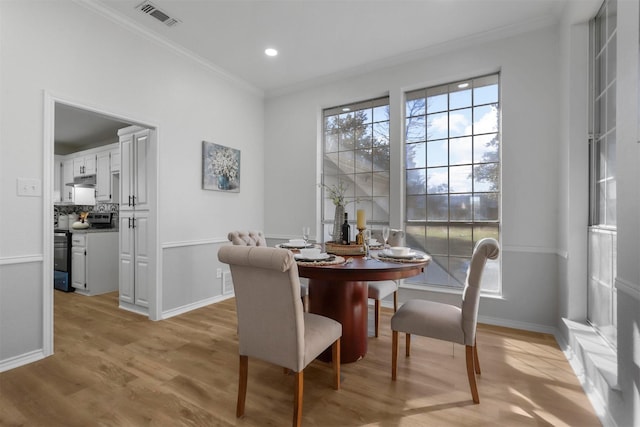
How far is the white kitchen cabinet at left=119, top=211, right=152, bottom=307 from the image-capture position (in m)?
A: 3.36

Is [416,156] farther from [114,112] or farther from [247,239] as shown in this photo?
[114,112]

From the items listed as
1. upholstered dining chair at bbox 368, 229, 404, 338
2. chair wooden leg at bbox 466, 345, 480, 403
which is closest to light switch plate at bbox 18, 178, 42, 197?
upholstered dining chair at bbox 368, 229, 404, 338

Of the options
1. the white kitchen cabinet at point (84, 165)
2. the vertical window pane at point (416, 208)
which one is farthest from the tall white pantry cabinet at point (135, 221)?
the vertical window pane at point (416, 208)

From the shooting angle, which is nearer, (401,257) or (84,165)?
(401,257)

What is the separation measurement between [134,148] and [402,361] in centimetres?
362

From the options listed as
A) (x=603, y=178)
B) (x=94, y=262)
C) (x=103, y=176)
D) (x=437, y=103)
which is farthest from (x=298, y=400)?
(x=103, y=176)

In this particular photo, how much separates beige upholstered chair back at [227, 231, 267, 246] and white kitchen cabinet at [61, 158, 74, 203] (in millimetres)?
5112

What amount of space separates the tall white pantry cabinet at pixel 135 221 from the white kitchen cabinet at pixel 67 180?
3239 millimetres

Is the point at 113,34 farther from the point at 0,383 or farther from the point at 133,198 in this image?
the point at 0,383

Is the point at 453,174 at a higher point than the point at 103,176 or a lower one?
lower

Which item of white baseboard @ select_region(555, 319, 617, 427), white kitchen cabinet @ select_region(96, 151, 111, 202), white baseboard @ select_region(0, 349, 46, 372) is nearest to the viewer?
white baseboard @ select_region(555, 319, 617, 427)

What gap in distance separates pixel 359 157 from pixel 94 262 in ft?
13.6

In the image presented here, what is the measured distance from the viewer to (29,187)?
7.42ft

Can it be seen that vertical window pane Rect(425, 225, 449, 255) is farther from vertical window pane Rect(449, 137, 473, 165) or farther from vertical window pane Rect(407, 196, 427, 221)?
vertical window pane Rect(449, 137, 473, 165)
